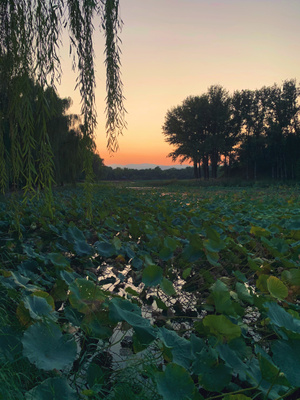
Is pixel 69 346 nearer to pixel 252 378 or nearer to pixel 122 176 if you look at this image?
pixel 252 378

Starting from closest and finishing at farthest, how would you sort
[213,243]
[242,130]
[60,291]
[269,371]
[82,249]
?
1. [269,371]
2. [60,291]
3. [213,243]
4. [82,249]
5. [242,130]

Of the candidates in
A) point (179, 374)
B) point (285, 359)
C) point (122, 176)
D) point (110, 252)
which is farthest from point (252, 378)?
point (122, 176)

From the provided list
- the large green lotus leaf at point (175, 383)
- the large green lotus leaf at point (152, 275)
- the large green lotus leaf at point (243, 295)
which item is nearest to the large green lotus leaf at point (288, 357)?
the large green lotus leaf at point (175, 383)

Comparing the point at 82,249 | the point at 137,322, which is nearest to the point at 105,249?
the point at 82,249

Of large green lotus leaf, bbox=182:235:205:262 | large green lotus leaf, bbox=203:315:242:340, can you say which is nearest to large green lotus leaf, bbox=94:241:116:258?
large green lotus leaf, bbox=182:235:205:262

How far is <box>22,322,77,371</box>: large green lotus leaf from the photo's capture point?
755mm

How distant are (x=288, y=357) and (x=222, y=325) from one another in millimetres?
184

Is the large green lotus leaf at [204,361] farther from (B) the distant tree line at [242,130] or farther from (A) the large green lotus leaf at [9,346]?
(B) the distant tree line at [242,130]

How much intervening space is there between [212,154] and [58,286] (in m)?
25.9

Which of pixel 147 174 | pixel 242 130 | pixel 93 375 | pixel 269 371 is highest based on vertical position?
pixel 242 130

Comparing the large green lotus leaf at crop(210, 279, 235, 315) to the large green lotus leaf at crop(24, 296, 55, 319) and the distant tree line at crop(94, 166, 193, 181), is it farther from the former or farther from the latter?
the distant tree line at crop(94, 166, 193, 181)

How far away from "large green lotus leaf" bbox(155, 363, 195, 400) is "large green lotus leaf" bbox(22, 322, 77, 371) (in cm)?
26

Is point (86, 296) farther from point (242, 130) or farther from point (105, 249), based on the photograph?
point (242, 130)

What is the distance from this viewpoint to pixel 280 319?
903 millimetres
